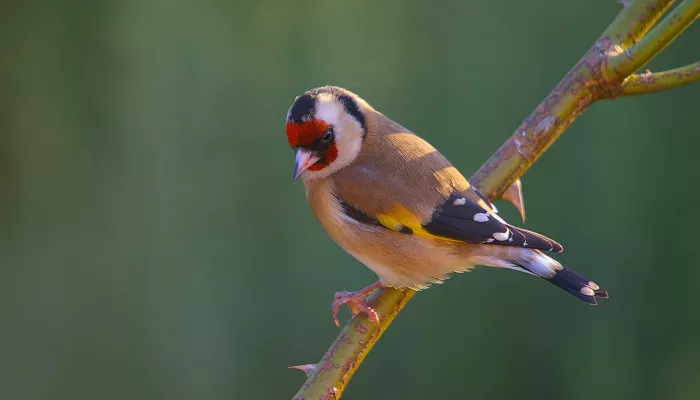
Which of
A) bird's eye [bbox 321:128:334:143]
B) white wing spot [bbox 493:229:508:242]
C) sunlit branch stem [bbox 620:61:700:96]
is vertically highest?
sunlit branch stem [bbox 620:61:700:96]

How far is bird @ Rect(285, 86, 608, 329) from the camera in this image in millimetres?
1964

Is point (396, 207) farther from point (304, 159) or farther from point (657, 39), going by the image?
point (657, 39)

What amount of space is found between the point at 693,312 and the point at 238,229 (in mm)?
2195

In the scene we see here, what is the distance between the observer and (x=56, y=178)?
3.69 metres

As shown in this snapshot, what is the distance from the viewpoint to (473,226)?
1967mm

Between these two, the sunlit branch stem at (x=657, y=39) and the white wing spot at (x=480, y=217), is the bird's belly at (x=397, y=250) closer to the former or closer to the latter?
the white wing spot at (x=480, y=217)

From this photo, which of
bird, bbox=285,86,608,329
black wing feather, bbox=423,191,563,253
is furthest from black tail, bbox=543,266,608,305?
black wing feather, bbox=423,191,563,253

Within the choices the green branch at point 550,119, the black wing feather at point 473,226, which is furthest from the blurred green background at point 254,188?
the green branch at point 550,119

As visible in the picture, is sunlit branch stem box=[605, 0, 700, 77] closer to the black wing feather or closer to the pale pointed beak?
the black wing feather

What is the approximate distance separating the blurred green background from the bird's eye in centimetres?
137

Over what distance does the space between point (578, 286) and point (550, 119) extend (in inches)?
17.5

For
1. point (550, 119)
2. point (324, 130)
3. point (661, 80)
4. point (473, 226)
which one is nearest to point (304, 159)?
point (324, 130)

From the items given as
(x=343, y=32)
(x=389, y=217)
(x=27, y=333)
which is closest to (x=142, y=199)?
(x=27, y=333)

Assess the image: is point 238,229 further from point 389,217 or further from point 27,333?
point 389,217
